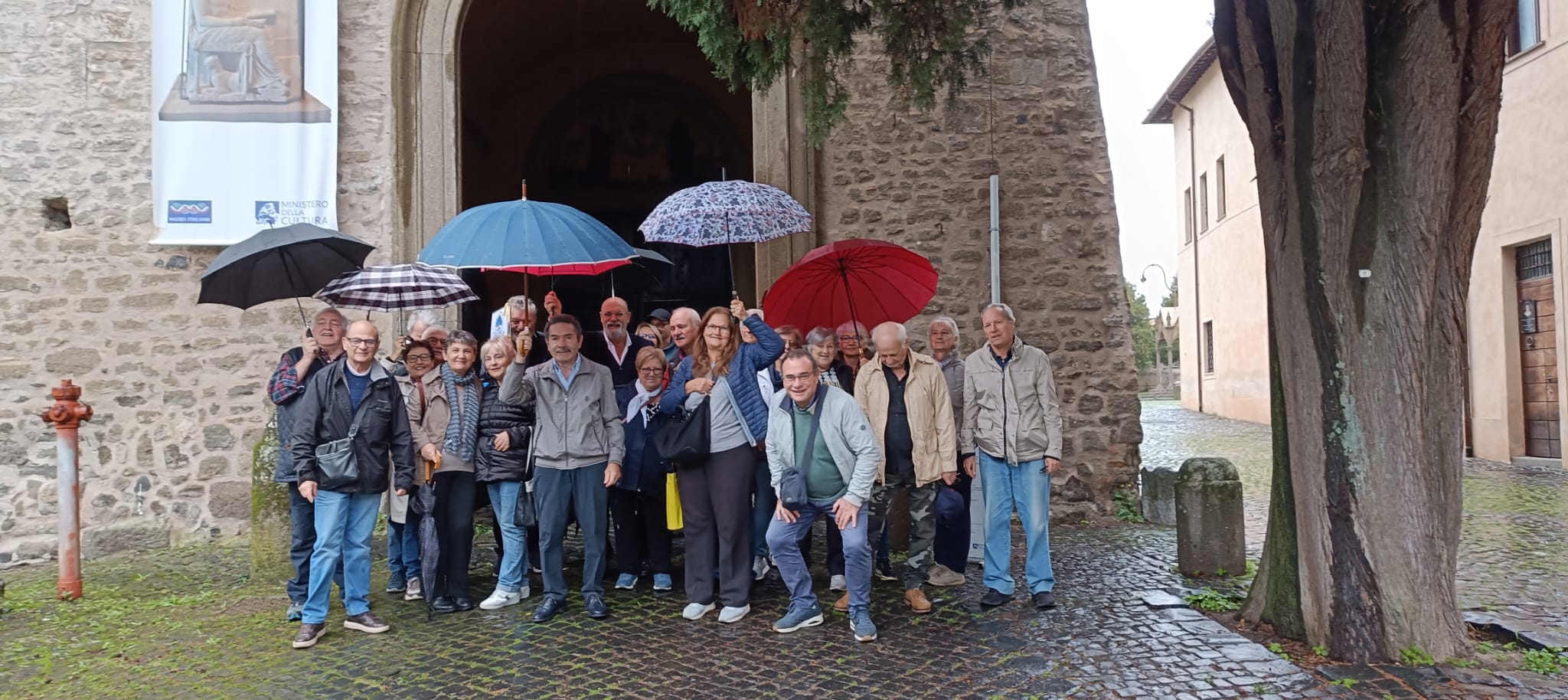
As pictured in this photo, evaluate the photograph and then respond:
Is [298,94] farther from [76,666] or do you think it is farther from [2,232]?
[76,666]

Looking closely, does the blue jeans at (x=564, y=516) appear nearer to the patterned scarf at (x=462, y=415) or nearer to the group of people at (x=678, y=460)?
the group of people at (x=678, y=460)

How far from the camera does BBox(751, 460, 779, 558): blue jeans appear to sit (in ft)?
19.5

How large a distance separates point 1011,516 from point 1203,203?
22.6 m

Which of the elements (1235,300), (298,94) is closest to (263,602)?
(298,94)

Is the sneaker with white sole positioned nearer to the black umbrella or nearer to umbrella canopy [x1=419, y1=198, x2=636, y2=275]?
umbrella canopy [x1=419, y1=198, x2=636, y2=275]

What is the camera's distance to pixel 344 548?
521 cm

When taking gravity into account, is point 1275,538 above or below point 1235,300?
below

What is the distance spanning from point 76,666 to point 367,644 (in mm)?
1338

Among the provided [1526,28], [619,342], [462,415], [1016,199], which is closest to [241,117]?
[619,342]

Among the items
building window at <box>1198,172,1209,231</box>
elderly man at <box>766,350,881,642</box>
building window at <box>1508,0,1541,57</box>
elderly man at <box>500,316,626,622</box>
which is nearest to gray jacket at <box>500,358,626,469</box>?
elderly man at <box>500,316,626,622</box>

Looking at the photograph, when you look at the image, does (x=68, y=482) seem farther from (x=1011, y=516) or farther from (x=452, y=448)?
(x=1011, y=516)

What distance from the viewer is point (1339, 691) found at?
4035mm

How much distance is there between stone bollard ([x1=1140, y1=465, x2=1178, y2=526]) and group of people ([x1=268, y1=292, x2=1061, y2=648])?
9.62 ft

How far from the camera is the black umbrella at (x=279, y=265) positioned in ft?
17.7
